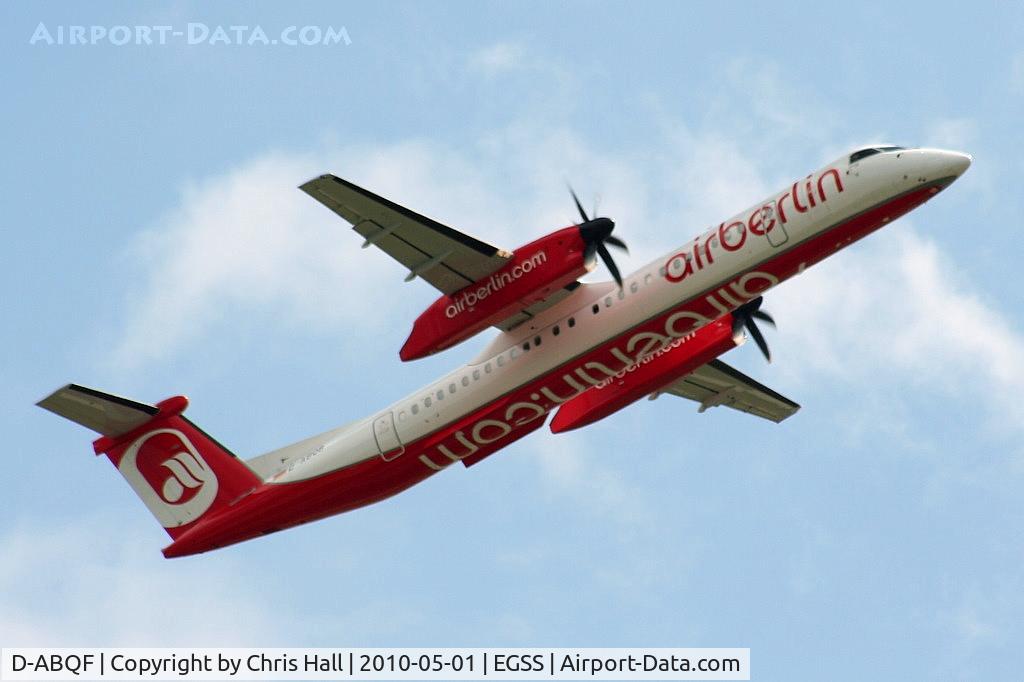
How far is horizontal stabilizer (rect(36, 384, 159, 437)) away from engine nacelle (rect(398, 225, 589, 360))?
580 cm

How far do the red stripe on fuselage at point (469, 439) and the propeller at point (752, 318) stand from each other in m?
2.06

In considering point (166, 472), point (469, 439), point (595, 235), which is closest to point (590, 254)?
point (595, 235)

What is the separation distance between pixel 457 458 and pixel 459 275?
3.82 meters

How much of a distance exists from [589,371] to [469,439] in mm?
2741

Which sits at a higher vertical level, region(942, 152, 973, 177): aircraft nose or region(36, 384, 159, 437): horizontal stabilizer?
region(942, 152, 973, 177): aircraft nose

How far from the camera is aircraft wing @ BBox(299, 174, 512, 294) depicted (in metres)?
23.8

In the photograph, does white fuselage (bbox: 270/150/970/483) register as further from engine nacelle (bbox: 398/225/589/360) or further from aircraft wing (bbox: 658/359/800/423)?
aircraft wing (bbox: 658/359/800/423)

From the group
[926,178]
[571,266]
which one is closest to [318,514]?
[571,266]

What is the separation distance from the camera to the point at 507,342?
87.6ft

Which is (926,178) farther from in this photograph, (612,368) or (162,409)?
(162,409)

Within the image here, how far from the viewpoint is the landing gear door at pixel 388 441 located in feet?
88.7

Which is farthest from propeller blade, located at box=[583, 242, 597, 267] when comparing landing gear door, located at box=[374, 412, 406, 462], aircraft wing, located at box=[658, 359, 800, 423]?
aircraft wing, located at box=[658, 359, 800, 423]

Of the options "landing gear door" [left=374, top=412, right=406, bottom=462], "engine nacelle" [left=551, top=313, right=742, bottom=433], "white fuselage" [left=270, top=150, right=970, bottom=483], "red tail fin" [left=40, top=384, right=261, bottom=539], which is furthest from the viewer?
"red tail fin" [left=40, top=384, right=261, bottom=539]

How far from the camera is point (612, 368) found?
25984mm
